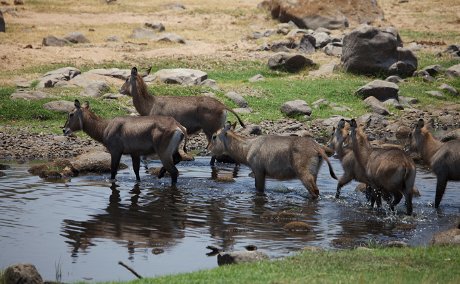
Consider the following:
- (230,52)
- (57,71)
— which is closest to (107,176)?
(57,71)

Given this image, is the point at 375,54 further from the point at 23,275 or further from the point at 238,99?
the point at 23,275

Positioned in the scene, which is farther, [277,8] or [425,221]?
[277,8]

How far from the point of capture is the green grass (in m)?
9.20

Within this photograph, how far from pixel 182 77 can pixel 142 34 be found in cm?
831

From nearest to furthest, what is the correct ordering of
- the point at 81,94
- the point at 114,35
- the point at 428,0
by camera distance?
the point at 81,94 < the point at 114,35 < the point at 428,0

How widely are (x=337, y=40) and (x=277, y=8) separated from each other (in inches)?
220

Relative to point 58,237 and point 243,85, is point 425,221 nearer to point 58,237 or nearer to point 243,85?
point 58,237

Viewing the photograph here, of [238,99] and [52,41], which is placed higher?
[52,41]

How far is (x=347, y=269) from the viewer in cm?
963

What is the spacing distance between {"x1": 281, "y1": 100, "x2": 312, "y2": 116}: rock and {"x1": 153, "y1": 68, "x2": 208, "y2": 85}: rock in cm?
293

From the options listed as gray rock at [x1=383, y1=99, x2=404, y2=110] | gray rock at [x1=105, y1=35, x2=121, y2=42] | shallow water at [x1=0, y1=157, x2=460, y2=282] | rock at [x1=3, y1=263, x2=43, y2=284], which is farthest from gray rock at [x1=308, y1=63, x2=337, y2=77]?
rock at [x1=3, y1=263, x2=43, y2=284]

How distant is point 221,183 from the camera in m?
16.9

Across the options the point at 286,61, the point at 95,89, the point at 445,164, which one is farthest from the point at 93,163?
the point at 286,61

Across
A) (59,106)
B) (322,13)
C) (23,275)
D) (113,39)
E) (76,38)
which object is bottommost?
(59,106)
